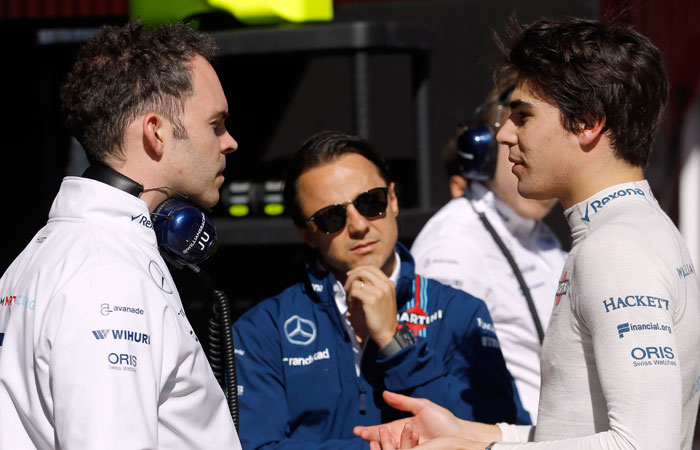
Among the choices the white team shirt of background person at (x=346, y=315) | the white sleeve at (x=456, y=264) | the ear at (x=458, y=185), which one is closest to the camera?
the white team shirt of background person at (x=346, y=315)

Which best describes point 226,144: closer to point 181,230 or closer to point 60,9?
point 181,230

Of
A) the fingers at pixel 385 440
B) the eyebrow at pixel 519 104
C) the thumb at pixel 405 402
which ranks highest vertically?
the eyebrow at pixel 519 104

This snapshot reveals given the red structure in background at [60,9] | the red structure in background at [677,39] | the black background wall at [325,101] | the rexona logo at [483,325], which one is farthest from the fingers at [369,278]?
the red structure in background at [677,39]

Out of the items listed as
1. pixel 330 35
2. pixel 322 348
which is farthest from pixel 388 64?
pixel 322 348

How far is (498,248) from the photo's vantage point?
3182mm

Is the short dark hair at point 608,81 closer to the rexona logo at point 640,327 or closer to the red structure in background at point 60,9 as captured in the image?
the rexona logo at point 640,327

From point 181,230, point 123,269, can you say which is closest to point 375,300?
point 181,230

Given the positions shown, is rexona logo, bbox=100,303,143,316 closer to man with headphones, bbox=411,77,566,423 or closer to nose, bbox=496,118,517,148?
nose, bbox=496,118,517,148

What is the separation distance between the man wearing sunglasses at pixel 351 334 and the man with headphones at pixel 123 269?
508mm

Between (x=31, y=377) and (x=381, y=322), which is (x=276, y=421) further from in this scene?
(x=31, y=377)

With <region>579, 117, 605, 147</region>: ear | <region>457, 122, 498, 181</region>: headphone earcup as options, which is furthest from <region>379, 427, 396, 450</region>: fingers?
<region>457, 122, 498, 181</region>: headphone earcup

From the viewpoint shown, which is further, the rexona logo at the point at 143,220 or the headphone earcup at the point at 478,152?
→ the headphone earcup at the point at 478,152

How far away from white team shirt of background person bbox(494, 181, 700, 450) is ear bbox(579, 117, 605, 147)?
0.12m

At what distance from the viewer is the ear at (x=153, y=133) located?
1890 millimetres
